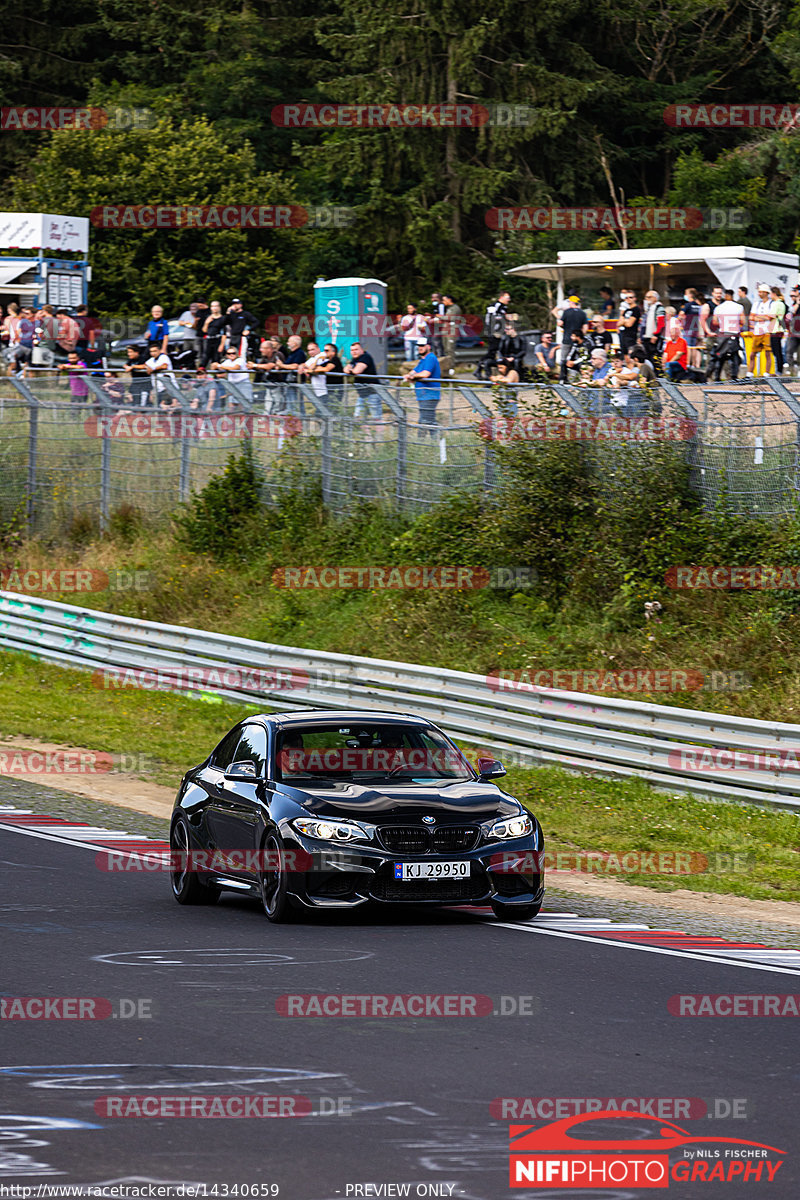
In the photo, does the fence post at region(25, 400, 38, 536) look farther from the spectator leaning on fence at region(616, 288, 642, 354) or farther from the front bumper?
the front bumper

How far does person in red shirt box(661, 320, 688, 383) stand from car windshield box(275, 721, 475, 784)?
13.7 meters

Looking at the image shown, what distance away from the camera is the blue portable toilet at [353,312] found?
38625mm

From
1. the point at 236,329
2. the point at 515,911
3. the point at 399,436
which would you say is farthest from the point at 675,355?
the point at 515,911

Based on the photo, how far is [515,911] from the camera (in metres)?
11.5

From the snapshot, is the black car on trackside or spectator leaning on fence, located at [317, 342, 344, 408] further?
spectator leaning on fence, located at [317, 342, 344, 408]

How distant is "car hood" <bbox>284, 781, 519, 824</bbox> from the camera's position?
35.9ft

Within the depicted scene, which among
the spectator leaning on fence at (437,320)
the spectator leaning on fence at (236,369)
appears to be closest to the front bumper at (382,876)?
the spectator leaning on fence at (236,369)

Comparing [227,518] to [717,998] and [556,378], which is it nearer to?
[556,378]

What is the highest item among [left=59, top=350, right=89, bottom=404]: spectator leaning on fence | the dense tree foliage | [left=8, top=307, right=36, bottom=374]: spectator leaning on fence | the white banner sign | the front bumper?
the dense tree foliage

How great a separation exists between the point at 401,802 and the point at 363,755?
0.99 m

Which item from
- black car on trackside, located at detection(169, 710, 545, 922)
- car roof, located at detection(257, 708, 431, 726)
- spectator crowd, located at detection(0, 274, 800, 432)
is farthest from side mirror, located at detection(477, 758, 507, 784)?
spectator crowd, located at detection(0, 274, 800, 432)

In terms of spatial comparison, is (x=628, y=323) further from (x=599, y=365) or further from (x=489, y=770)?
(x=489, y=770)

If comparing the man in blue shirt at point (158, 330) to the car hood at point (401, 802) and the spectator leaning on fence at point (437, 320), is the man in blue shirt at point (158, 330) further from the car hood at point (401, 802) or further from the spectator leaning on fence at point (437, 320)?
the car hood at point (401, 802)

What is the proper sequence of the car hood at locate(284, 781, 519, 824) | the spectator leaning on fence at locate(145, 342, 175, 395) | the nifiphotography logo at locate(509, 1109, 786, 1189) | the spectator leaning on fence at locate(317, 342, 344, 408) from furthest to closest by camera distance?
1. the spectator leaning on fence at locate(145, 342, 175, 395)
2. the spectator leaning on fence at locate(317, 342, 344, 408)
3. the car hood at locate(284, 781, 519, 824)
4. the nifiphotography logo at locate(509, 1109, 786, 1189)
